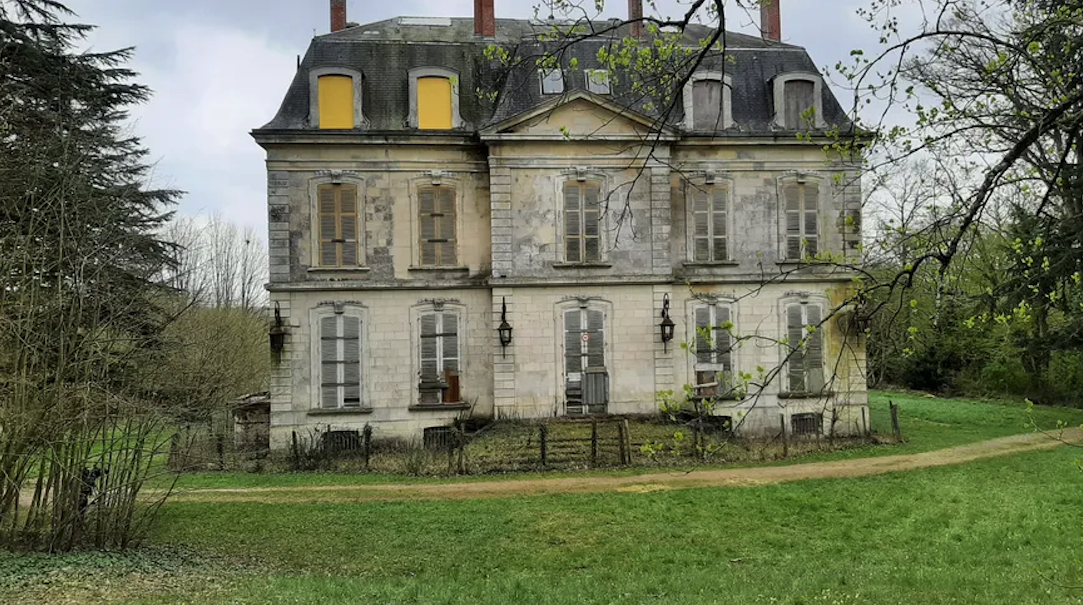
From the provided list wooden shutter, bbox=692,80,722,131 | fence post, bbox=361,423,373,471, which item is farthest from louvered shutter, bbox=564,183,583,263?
fence post, bbox=361,423,373,471

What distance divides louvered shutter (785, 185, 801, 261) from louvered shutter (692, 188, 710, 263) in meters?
2.15

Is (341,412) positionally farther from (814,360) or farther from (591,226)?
(814,360)

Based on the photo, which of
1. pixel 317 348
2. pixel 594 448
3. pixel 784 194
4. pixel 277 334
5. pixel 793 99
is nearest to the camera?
pixel 594 448

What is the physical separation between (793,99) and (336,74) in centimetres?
1204

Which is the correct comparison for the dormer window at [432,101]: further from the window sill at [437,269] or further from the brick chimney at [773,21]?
the brick chimney at [773,21]

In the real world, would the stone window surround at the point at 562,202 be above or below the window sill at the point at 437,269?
above

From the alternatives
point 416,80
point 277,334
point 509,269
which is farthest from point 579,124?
point 277,334

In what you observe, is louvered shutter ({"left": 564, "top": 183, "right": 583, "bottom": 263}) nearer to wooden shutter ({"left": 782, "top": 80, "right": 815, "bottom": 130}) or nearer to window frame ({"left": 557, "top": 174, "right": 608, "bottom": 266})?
window frame ({"left": 557, "top": 174, "right": 608, "bottom": 266})

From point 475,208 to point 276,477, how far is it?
26.8ft

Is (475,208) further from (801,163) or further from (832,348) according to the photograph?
(832,348)

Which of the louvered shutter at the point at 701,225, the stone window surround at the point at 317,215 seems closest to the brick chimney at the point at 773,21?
the louvered shutter at the point at 701,225

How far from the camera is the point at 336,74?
66.5ft

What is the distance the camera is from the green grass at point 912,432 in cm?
1673

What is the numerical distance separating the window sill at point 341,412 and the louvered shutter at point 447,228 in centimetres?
421
